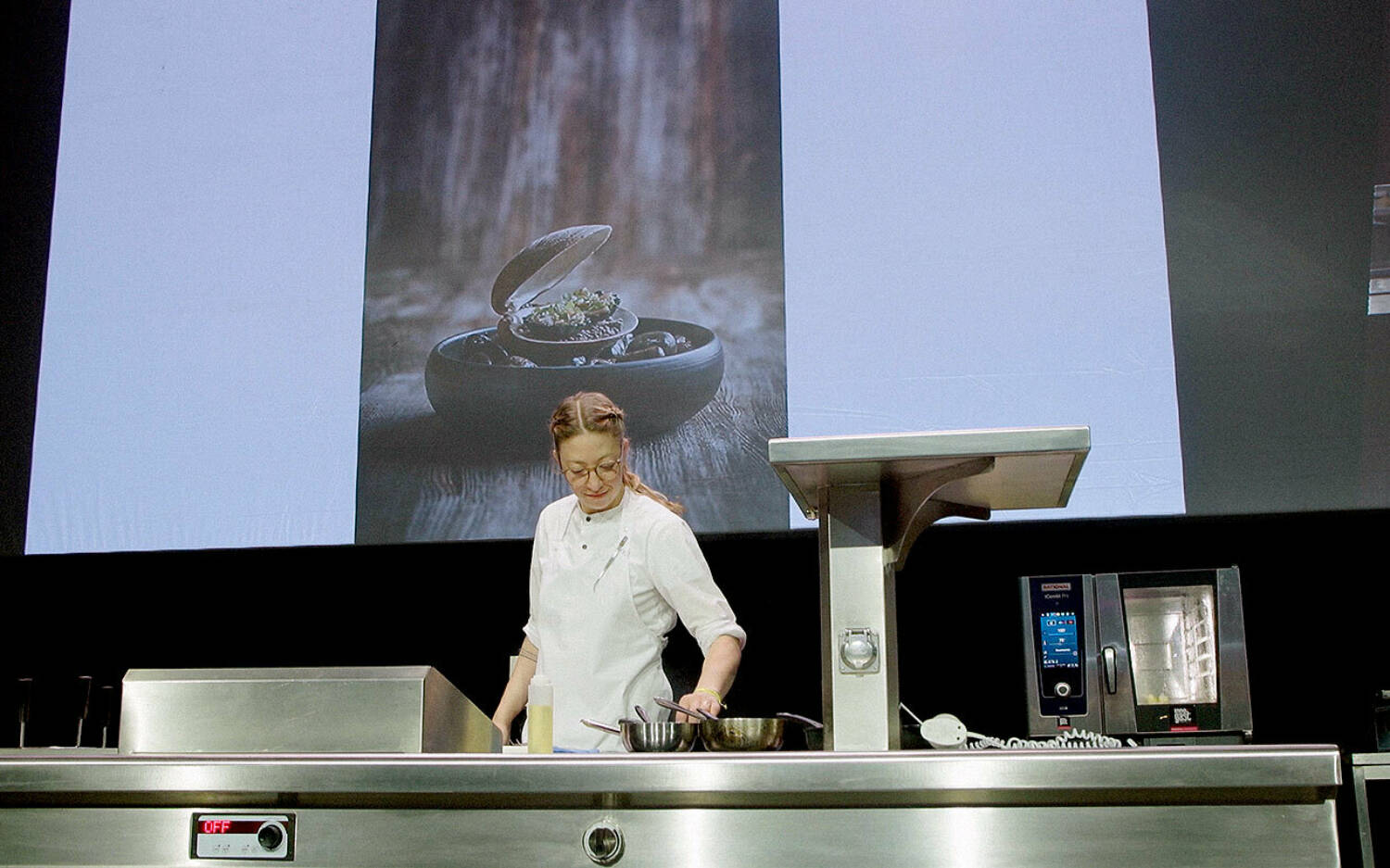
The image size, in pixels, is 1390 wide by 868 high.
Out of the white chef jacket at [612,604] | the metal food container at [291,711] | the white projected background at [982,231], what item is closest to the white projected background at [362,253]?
the white projected background at [982,231]

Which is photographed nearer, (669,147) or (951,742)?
(951,742)

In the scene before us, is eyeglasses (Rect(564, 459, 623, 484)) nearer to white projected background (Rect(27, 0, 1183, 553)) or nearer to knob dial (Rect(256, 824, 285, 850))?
white projected background (Rect(27, 0, 1183, 553))

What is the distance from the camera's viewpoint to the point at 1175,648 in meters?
2.97

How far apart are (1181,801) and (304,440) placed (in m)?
2.73

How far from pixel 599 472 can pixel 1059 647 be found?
1079 millimetres

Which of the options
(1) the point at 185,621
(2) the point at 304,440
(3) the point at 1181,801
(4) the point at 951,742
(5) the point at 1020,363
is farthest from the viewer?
(1) the point at 185,621

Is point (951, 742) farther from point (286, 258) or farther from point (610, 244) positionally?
point (286, 258)

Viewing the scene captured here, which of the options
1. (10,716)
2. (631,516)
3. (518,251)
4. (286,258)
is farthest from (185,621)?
(631,516)

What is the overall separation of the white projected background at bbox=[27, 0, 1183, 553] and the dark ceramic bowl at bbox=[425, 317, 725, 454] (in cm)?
23

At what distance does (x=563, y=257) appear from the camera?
354cm

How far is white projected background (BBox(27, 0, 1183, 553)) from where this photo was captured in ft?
10.6

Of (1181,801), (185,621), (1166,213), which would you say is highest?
(1166,213)

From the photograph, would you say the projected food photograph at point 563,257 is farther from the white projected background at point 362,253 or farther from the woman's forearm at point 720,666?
the woman's forearm at point 720,666

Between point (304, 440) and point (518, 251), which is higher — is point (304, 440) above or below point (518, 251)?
below
